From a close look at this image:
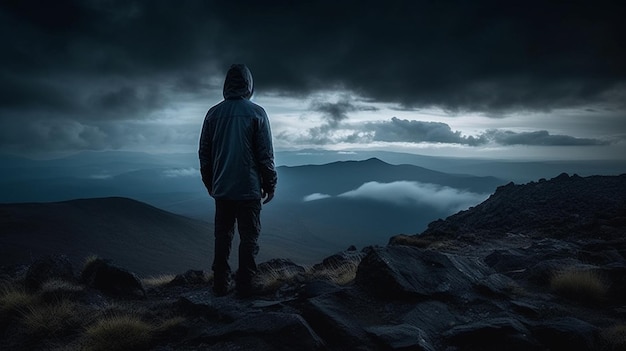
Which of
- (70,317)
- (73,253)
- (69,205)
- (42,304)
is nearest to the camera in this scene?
(70,317)

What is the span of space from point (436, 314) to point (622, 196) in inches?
832

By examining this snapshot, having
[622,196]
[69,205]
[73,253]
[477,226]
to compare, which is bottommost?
[73,253]

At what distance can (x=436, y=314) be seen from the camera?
545 centimetres

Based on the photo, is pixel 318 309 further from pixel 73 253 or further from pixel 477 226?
pixel 73 253

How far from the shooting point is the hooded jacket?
6129mm

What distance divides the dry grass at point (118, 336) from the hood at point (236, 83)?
3.67 meters

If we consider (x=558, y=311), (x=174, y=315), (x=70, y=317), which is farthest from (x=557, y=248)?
(x=70, y=317)

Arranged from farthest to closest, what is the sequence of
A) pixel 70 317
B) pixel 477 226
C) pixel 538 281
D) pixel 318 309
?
1. pixel 477 226
2. pixel 538 281
3. pixel 70 317
4. pixel 318 309

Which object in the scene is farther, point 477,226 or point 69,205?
point 69,205

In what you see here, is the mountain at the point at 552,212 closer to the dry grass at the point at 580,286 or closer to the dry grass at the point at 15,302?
the dry grass at the point at 580,286

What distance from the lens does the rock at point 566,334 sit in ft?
15.0

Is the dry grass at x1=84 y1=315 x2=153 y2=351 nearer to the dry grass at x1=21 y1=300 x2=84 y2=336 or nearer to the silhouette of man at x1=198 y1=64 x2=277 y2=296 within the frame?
the dry grass at x1=21 y1=300 x2=84 y2=336

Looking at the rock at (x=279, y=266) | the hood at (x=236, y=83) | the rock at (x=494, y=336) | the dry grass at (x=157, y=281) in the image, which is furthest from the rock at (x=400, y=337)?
the dry grass at (x=157, y=281)

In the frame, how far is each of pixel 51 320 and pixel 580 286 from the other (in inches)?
327
